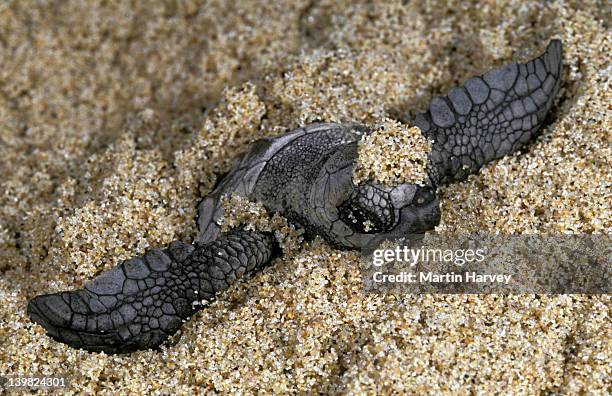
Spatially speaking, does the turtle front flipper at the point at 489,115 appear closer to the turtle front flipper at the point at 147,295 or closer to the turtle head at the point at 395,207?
the turtle head at the point at 395,207

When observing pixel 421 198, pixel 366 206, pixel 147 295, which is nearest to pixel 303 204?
pixel 366 206

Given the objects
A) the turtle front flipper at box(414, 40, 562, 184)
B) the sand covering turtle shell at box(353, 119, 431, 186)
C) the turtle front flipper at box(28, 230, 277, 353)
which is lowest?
the turtle front flipper at box(28, 230, 277, 353)

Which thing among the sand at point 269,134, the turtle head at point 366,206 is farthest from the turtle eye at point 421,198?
the sand at point 269,134

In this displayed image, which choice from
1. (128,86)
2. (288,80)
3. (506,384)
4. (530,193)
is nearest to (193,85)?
(128,86)

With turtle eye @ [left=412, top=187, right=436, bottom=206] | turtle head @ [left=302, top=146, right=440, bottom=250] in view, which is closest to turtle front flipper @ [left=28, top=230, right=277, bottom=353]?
turtle head @ [left=302, top=146, right=440, bottom=250]

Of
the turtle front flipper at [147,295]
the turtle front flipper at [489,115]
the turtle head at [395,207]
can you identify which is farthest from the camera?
the turtle front flipper at [489,115]

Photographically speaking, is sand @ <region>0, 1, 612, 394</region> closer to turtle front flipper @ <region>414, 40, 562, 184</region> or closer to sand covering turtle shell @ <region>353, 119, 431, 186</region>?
turtle front flipper @ <region>414, 40, 562, 184</region>
